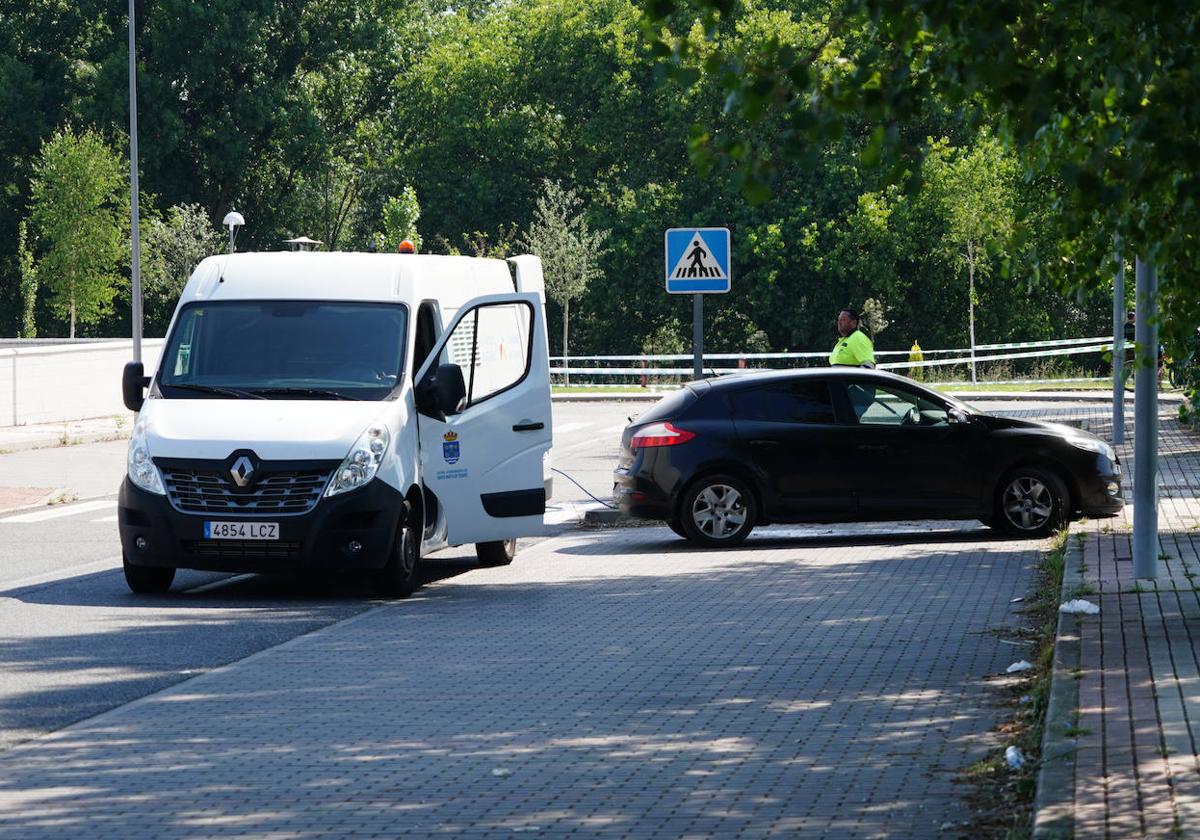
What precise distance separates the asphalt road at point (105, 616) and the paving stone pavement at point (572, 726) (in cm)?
30

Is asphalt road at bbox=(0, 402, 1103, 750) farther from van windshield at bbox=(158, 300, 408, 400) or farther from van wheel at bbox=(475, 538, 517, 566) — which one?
van windshield at bbox=(158, 300, 408, 400)

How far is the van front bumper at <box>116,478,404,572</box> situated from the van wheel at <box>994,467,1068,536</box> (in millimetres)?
5813

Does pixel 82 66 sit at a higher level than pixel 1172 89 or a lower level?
higher

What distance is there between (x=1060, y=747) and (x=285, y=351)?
767 centimetres

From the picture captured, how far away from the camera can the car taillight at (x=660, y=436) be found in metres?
15.5

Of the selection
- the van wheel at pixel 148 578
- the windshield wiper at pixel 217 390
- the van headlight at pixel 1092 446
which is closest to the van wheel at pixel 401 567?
the windshield wiper at pixel 217 390

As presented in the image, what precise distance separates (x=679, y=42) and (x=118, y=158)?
58266mm

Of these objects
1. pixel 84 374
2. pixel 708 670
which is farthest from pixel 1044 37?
pixel 84 374

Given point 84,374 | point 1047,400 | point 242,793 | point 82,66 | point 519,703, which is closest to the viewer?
point 242,793

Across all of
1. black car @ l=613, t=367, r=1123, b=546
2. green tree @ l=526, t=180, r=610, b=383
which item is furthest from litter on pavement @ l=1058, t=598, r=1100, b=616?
green tree @ l=526, t=180, r=610, b=383

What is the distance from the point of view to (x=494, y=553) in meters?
14.8

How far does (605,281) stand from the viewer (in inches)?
2437

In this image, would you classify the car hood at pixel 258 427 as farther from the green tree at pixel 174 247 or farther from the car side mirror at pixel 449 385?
the green tree at pixel 174 247

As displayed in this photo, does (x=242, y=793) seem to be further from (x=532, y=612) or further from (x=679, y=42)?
(x=532, y=612)
